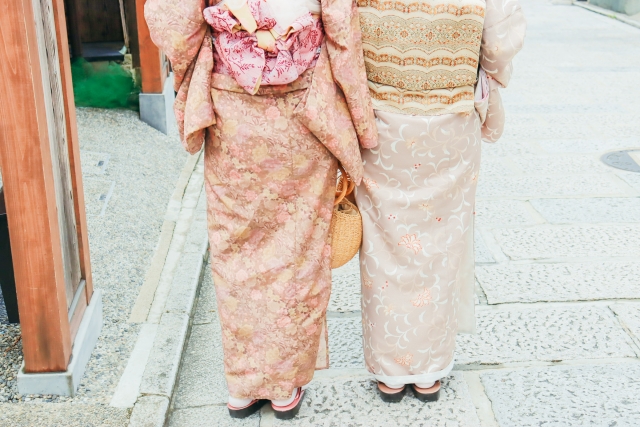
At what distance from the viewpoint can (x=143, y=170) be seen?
5.08 m

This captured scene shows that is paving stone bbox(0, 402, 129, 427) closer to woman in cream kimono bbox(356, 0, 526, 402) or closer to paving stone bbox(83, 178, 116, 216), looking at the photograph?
woman in cream kimono bbox(356, 0, 526, 402)

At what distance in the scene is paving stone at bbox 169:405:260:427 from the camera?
9.14 ft

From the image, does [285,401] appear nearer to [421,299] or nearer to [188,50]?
[421,299]

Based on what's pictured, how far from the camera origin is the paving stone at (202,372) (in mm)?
2941

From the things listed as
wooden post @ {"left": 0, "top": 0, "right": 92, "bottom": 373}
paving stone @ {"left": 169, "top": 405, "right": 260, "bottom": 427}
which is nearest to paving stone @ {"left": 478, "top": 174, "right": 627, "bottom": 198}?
paving stone @ {"left": 169, "top": 405, "right": 260, "bottom": 427}

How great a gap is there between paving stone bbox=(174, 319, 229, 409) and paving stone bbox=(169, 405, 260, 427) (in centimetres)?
4

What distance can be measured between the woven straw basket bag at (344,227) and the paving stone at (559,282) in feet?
3.98

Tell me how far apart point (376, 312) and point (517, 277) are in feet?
4.39

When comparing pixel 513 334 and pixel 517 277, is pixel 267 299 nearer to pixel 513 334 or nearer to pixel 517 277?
pixel 513 334

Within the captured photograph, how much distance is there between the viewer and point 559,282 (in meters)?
3.74

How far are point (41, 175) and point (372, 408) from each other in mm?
1529

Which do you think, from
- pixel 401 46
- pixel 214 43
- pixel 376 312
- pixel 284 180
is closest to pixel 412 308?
pixel 376 312

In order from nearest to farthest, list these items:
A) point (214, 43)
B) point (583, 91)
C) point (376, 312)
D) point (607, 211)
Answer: point (214, 43) < point (376, 312) < point (607, 211) < point (583, 91)

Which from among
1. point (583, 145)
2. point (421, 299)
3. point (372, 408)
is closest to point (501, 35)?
point (421, 299)
